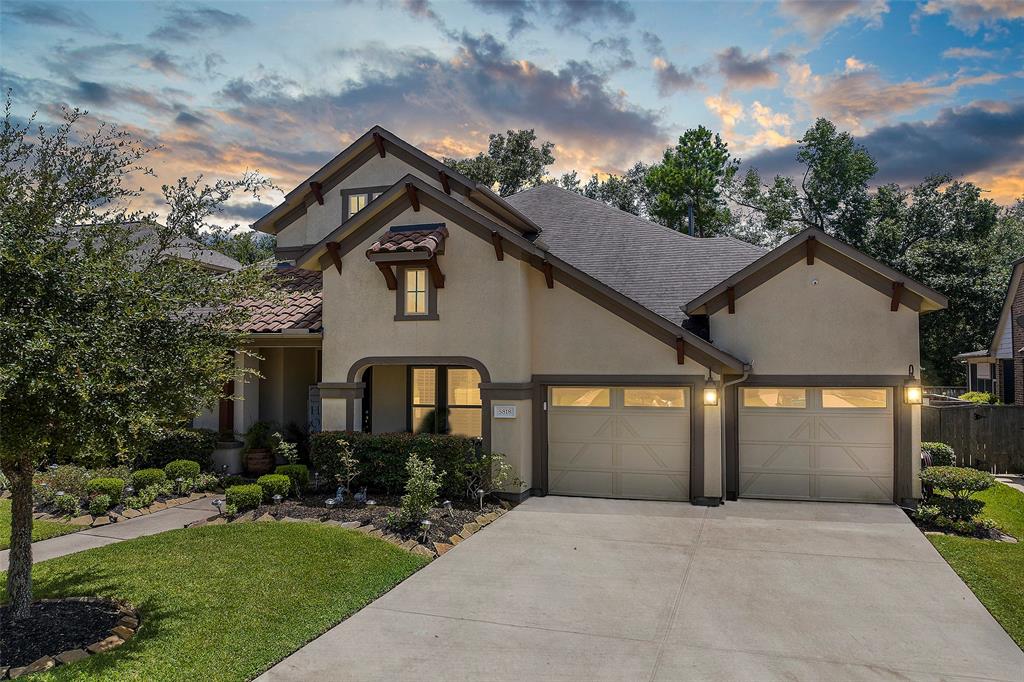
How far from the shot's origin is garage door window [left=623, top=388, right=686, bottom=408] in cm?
1151

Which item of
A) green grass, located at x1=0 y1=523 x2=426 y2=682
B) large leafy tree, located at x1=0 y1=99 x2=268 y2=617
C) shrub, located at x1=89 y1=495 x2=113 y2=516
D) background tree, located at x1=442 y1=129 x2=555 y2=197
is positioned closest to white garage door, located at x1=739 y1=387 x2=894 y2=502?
green grass, located at x1=0 y1=523 x2=426 y2=682

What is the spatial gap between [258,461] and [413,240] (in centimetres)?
634

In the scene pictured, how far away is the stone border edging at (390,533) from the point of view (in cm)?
844

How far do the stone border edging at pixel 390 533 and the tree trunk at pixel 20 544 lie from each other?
361 centimetres

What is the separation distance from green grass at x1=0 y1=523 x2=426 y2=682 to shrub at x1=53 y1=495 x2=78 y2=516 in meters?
2.23

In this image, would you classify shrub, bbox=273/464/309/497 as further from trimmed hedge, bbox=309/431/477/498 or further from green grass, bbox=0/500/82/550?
green grass, bbox=0/500/82/550

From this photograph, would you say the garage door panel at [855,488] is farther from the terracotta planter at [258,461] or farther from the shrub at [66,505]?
the shrub at [66,505]

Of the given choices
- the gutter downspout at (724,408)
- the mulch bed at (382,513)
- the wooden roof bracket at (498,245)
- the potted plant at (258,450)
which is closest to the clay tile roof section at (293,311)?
the potted plant at (258,450)

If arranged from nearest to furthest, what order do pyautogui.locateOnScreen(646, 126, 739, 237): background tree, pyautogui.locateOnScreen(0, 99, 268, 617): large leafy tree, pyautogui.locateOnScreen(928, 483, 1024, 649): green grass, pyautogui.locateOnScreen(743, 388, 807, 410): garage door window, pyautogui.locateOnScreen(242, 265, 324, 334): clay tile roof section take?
pyautogui.locateOnScreen(0, 99, 268, 617): large leafy tree → pyautogui.locateOnScreen(928, 483, 1024, 649): green grass → pyautogui.locateOnScreen(743, 388, 807, 410): garage door window → pyautogui.locateOnScreen(242, 265, 324, 334): clay tile roof section → pyautogui.locateOnScreen(646, 126, 739, 237): background tree

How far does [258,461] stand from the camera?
13.6 metres

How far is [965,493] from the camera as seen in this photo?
1059cm

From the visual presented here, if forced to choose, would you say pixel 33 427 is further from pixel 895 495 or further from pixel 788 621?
pixel 895 495

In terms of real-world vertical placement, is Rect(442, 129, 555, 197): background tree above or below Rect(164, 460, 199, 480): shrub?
above

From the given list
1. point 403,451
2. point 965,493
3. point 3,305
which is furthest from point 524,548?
point 965,493
